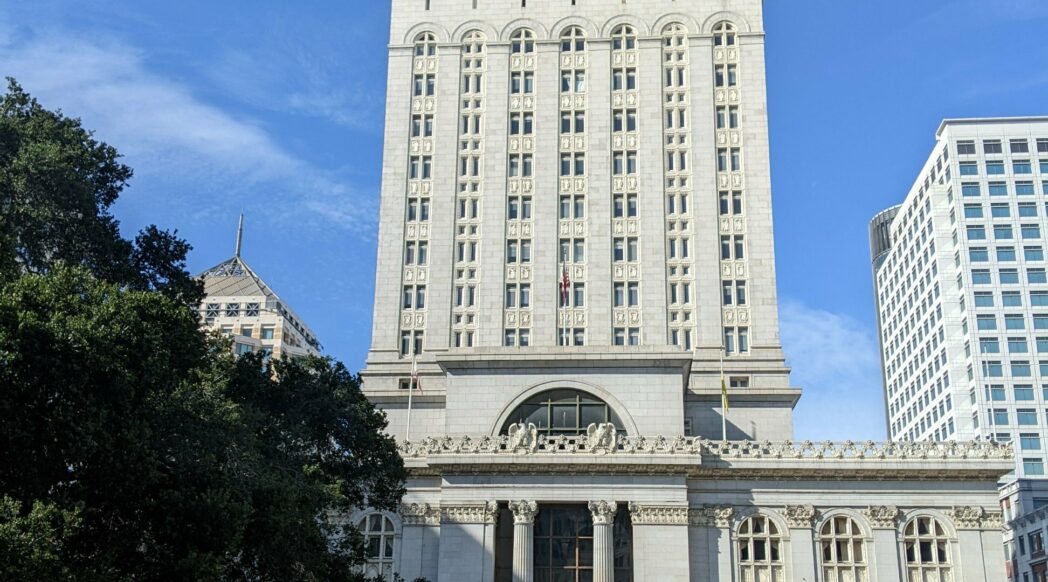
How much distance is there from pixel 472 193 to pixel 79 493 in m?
57.1

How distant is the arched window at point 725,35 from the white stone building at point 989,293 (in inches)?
2329

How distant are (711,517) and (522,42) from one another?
1999 inches

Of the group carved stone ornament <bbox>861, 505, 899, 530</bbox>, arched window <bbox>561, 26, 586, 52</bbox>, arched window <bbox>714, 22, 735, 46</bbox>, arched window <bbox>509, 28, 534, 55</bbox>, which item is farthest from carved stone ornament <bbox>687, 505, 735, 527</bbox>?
arched window <bbox>509, 28, 534, 55</bbox>

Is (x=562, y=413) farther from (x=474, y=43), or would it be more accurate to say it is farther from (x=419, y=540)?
(x=474, y=43)

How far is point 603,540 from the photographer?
64.3m

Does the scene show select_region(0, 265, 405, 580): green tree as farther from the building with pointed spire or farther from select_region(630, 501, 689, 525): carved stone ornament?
the building with pointed spire

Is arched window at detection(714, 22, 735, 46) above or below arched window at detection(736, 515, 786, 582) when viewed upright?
above

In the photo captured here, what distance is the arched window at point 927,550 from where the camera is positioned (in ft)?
213

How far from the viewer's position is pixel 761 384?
85875mm

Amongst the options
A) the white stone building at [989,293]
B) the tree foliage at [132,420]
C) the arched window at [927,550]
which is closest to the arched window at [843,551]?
the arched window at [927,550]

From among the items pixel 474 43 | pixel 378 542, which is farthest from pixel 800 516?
pixel 474 43

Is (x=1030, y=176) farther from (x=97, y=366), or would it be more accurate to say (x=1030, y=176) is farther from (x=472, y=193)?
(x=97, y=366)

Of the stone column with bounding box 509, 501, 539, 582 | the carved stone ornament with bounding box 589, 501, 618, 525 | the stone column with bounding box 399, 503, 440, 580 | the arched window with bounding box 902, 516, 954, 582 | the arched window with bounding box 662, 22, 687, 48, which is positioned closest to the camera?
the stone column with bounding box 509, 501, 539, 582

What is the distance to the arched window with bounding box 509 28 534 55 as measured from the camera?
99812 mm
